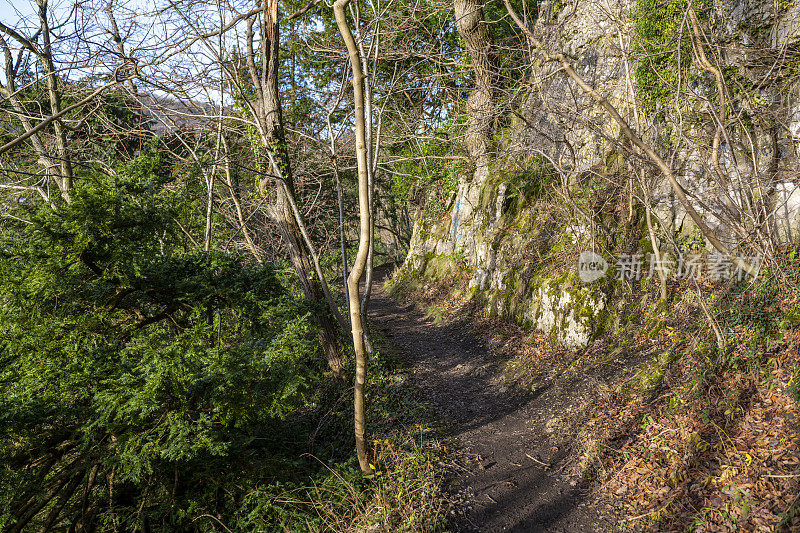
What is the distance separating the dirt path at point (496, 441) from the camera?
4000 mm

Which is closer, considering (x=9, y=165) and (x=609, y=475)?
(x=609, y=475)

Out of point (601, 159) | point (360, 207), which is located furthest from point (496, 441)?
point (601, 159)

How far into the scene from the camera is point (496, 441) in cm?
535

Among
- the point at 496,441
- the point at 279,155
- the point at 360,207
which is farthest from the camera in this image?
the point at 279,155

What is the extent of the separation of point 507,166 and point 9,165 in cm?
1118

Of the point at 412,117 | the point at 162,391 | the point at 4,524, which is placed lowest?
the point at 4,524

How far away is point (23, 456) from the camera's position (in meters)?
3.41

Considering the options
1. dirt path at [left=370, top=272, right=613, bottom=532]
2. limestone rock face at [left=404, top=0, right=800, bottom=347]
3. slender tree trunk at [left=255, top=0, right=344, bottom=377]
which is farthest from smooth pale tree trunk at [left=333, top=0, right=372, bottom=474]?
slender tree trunk at [left=255, top=0, right=344, bottom=377]

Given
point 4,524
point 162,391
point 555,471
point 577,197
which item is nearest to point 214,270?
point 162,391

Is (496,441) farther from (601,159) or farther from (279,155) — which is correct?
(601,159)

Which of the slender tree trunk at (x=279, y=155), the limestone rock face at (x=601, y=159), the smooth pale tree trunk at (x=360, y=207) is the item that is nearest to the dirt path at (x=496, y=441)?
the limestone rock face at (x=601, y=159)

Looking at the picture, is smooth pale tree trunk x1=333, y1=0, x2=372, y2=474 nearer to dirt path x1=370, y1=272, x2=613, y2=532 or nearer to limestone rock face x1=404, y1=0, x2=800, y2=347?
dirt path x1=370, y1=272, x2=613, y2=532

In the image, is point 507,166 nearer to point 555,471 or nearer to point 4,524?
point 555,471

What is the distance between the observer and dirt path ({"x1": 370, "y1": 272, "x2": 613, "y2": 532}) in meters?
4.00
